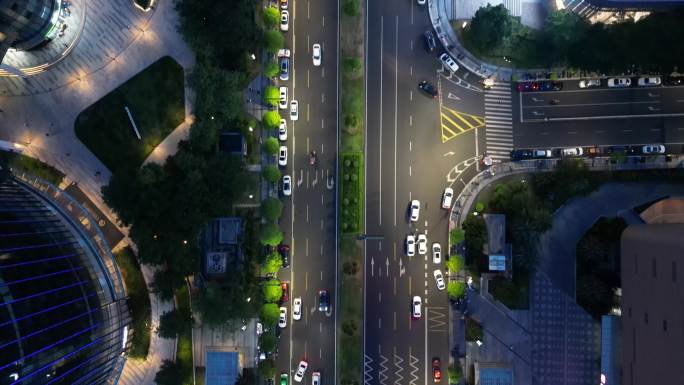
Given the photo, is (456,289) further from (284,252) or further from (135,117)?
(135,117)

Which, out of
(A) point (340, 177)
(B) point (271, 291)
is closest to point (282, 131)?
(A) point (340, 177)

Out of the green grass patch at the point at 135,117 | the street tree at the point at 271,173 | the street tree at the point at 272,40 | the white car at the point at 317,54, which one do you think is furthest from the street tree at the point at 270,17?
the street tree at the point at 271,173

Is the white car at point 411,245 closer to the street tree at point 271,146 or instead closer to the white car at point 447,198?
the white car at point 447,198

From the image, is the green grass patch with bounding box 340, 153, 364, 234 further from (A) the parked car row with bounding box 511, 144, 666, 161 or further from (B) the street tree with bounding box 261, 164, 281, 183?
(A) the parked car row with bounding box 511, 144, 666, 161

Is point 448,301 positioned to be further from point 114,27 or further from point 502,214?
point 114,27

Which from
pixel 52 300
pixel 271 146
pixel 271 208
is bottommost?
pixel 52 300
